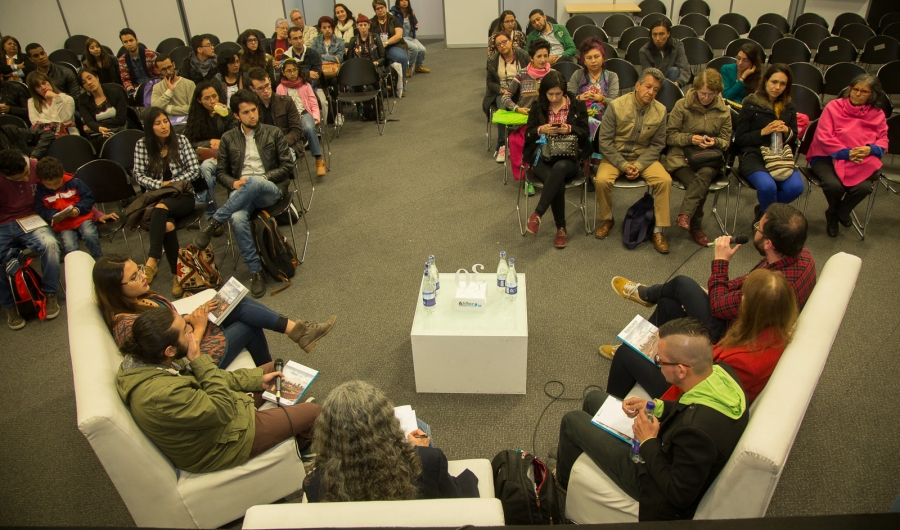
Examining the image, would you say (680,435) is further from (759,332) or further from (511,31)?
(511,31)

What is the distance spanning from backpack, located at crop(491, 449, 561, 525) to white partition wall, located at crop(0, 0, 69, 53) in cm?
1087

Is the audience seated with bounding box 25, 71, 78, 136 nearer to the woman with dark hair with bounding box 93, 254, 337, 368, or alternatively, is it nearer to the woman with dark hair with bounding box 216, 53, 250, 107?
the woman with dark hair with bounding box 216, 53, 250, 107

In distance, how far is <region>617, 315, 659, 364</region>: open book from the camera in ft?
8.96

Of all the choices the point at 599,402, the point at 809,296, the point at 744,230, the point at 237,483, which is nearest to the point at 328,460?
the point at 237,483

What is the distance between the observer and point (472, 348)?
3045 millimetres

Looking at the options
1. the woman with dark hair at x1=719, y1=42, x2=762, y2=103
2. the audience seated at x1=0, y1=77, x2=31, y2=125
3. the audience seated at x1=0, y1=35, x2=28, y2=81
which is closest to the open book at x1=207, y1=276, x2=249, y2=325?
the woman with dark hair at x1=719, y1=42, x2=762, y2=103

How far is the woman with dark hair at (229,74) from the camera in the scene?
579 centimetres

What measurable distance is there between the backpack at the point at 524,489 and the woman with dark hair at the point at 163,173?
3006 millimetres

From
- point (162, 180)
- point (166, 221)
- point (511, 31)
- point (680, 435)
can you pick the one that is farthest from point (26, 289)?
point (511, 31)

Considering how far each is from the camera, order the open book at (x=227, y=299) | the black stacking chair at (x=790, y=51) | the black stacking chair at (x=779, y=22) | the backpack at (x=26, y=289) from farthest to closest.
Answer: the black stacking chair at (x=779, y=22), the black stacking chair at (x=790, y=51), the backpack at (x=26, y=289), the open book at (x=227, y=299)

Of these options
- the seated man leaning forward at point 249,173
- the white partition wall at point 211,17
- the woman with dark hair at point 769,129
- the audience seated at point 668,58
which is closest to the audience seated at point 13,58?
the white partition wall at point 211,17

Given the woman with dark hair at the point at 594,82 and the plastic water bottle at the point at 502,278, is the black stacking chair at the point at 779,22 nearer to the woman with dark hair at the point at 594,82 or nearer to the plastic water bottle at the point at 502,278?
the woman with dark hair at the point at 594,82

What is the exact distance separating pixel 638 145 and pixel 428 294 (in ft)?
7.87

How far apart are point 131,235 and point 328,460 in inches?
171
